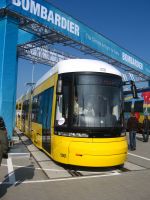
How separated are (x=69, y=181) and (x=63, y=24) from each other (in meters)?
11.2

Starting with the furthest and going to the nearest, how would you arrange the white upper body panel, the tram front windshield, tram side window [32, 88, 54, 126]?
tram side window [32, 88, 54, 126] → the white upper body panel → the tram front windshield

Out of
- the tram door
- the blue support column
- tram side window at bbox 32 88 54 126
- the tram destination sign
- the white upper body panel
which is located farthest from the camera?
the tram destination sign

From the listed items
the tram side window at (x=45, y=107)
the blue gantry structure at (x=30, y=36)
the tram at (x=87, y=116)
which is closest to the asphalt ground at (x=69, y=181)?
the tram at (x=87, y=116)

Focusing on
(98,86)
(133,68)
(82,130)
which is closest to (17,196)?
(82,130)

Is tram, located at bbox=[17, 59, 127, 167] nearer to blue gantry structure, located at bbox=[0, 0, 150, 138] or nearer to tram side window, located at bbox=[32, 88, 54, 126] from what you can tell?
tram side window, located at bbox=[32, 88, 54, 126]

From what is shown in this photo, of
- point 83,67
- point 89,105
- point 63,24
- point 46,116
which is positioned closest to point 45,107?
point 46,116

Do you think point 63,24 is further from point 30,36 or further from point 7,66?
point 7,66

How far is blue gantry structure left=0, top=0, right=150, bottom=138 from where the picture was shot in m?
14.9

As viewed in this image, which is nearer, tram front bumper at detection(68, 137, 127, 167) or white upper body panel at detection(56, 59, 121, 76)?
tram front bumper at detection(68, 137, 127, 167)

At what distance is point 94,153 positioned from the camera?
923 centimetres

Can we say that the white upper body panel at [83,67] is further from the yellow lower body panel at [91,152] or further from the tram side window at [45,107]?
the yellow lower body panel at [91,152]

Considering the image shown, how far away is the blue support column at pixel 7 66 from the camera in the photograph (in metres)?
14.8

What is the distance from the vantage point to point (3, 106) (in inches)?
581

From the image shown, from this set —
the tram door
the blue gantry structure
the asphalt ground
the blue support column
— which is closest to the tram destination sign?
the blue gantry structure
